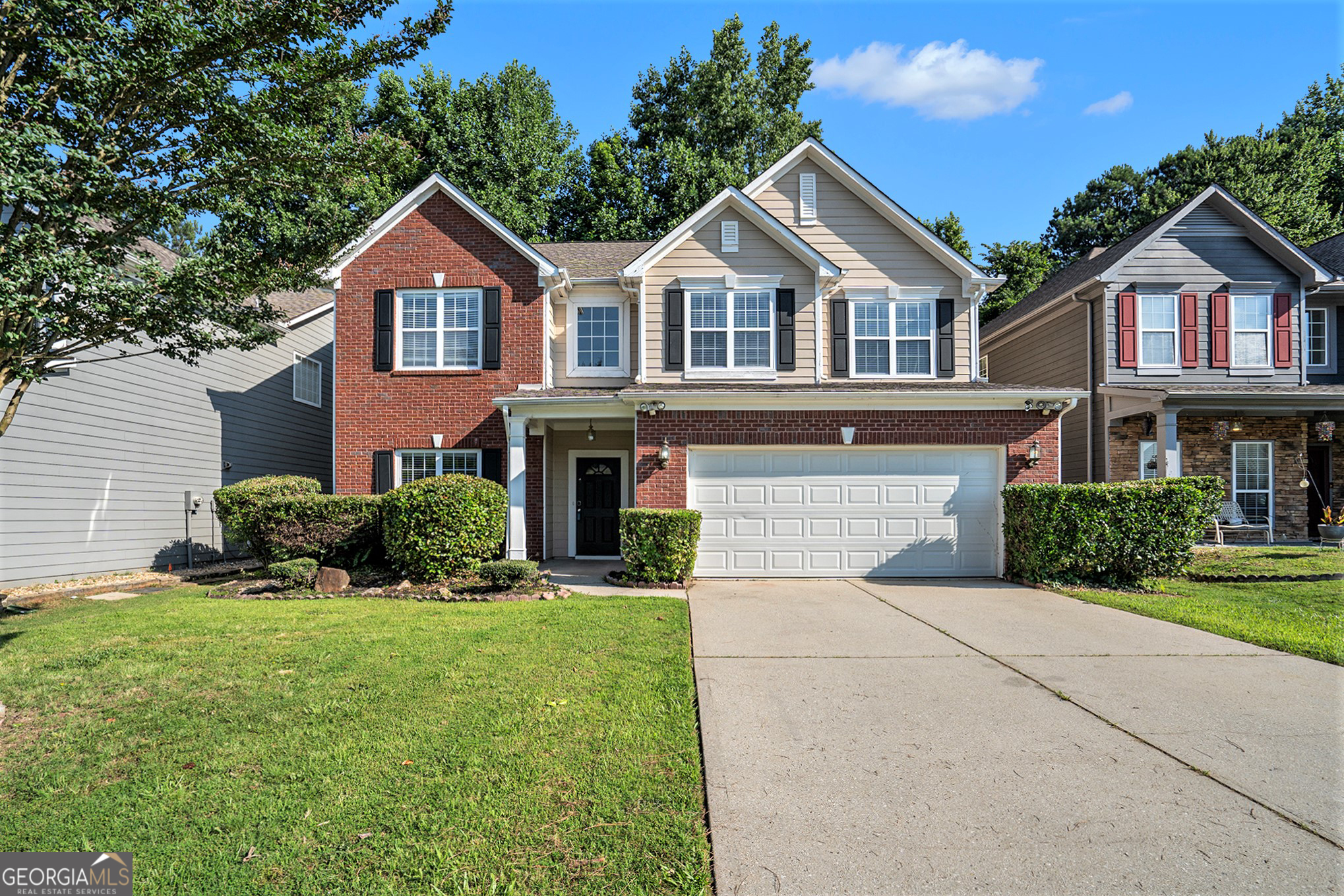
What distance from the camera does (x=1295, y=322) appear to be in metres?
15.0

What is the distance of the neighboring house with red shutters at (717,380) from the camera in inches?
442

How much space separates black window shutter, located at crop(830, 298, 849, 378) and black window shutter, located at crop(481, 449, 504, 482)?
6.59m

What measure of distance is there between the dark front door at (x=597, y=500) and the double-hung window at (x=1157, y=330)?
11.8 m

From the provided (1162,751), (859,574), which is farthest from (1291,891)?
(859,574)

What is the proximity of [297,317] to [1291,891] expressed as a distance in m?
18.2

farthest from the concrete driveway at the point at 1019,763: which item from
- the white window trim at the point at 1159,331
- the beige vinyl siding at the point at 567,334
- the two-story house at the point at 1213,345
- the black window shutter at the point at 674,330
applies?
the white window trim at the point at 1159,331

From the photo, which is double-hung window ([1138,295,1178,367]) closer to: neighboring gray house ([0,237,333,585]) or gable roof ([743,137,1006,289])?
gable roof ([743,137,1006,289])

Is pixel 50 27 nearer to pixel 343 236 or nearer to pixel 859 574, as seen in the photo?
pixel 343 236

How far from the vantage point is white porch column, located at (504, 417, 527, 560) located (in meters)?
11.9

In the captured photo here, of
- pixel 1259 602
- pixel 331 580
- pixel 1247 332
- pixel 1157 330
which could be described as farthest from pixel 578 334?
pixel 1247 332

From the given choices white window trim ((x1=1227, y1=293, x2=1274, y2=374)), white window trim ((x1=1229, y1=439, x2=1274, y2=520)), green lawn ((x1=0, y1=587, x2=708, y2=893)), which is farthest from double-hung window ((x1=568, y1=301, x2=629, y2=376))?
white window trim ((x1=1229, y1=439, x2=1274, y2=520))

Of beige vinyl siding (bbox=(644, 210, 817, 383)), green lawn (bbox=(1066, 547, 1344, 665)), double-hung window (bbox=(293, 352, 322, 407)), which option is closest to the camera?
green lawn (bbox=(1066, 547, 1344, 665))

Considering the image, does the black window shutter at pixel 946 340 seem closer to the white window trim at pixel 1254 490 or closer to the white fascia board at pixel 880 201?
the white fascia board at pixel 880 201

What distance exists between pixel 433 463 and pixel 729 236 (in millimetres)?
7232
